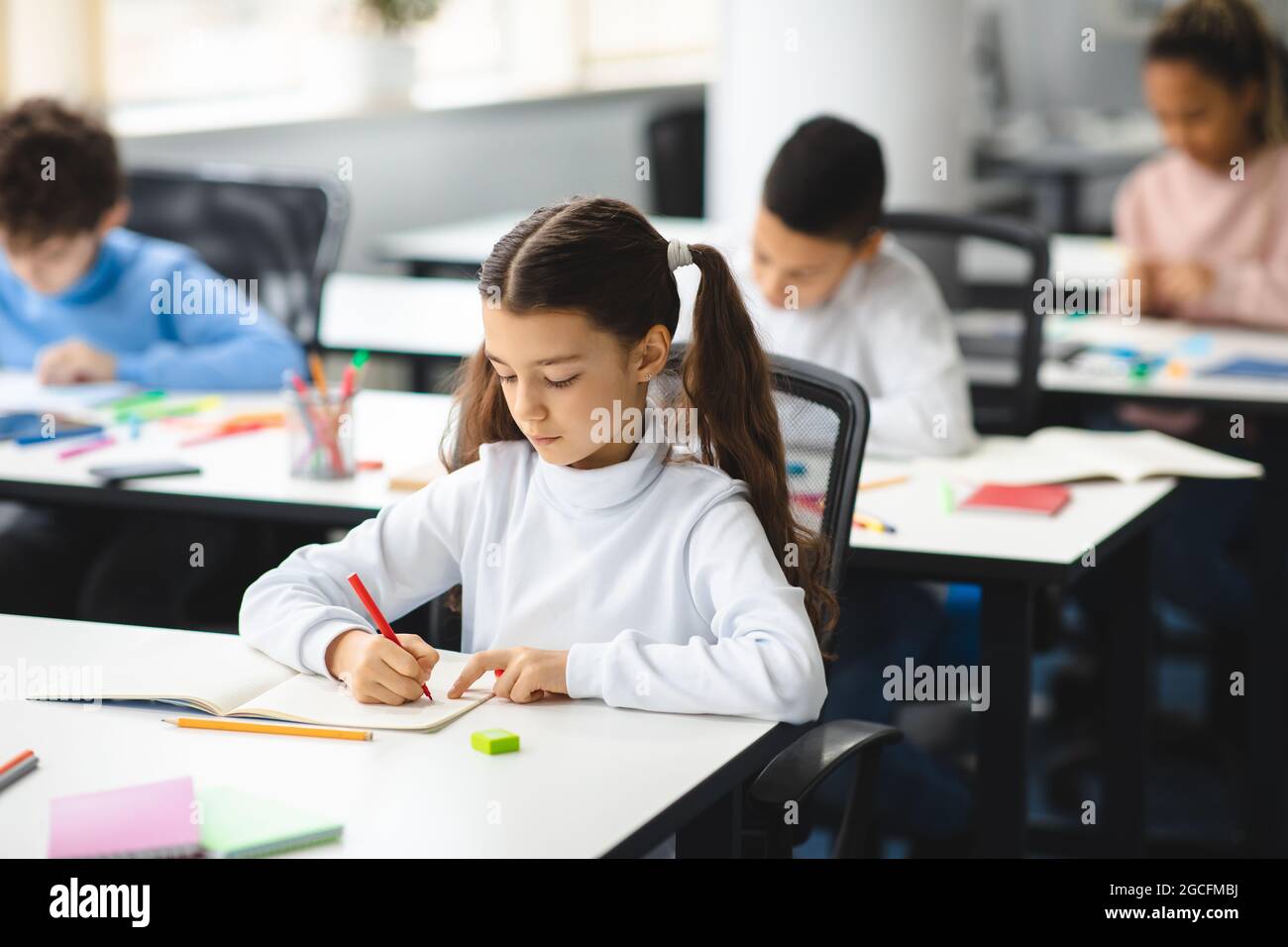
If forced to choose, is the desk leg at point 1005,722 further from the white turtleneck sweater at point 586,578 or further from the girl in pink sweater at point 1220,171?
the girl in pink sweater at point 1220,171

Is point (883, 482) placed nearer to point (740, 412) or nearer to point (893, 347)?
point (893, 347)

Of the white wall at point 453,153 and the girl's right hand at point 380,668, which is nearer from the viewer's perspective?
the girl's right hand at point 380,668

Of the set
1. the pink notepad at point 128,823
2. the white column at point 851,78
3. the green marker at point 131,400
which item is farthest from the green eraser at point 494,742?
the white column at point 851,78

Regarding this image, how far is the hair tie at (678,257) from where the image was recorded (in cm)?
165

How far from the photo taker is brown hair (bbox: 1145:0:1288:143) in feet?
11.4

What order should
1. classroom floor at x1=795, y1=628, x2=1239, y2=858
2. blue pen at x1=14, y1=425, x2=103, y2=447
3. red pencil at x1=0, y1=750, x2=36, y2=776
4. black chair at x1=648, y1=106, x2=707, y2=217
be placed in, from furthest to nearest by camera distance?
black chair at x1=648, y1=106, x2=707, y2=217, classroom floor at x1=795, y1=628, x2=1239, y2=858, blue pen at x1=14, y1=425, x2=103, y2=447, red pencil at x1=0, y1=750, x2=36, y2=776

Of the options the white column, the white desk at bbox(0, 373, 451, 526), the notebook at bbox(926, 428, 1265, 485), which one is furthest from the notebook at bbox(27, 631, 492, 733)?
the white column

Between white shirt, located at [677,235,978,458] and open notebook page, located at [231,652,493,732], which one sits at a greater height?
white shirt, located at [677,235,978,458]

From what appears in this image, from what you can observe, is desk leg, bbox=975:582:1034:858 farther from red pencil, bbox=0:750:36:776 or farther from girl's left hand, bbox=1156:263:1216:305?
girl's left hand, bbox=1156:263:1216:305

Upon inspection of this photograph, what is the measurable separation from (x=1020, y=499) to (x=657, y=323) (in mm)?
797

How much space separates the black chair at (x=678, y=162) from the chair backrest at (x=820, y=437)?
351cm

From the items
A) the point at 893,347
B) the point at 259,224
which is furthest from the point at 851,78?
the point at 259,224

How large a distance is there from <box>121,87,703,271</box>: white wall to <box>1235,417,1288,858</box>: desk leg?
5.83ft
